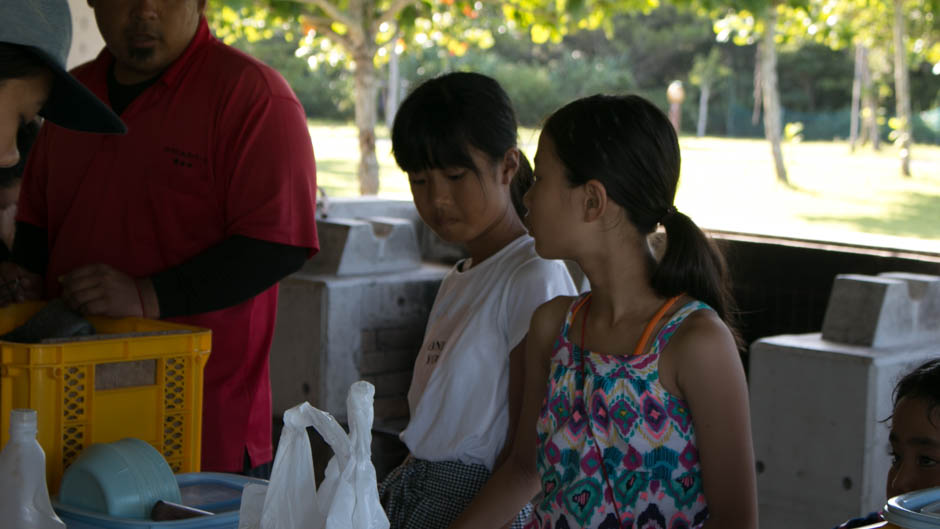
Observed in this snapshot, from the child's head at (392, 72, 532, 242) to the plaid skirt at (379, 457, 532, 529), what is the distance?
44 centimetres

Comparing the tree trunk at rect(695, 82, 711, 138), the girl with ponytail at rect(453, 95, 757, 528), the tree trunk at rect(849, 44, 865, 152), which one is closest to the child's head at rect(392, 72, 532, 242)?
the girl with ponytail at rect(453, 95, 757, 528)

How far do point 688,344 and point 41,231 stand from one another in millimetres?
1462

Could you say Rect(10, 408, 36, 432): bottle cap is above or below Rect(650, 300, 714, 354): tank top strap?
below

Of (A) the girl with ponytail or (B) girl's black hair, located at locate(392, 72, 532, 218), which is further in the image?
(B) girl's black hair, located at locate(392, 72, 532, 218)

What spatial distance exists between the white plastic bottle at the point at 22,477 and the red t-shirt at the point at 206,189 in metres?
0.88

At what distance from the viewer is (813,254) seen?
439cm

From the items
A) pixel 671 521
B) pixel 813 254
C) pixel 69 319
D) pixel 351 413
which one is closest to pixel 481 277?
pixel 671 521

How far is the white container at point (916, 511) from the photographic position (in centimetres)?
99

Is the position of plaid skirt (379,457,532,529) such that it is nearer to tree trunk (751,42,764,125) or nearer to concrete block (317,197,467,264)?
concrete block (317,197,467,264)

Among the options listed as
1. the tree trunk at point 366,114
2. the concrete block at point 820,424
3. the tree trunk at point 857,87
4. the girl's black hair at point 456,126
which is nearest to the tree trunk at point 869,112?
the tree trunk at point 857,87

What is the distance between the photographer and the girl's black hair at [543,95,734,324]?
175 centimetres

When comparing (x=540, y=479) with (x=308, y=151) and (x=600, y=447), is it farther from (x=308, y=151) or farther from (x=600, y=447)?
(x=308, y=151)

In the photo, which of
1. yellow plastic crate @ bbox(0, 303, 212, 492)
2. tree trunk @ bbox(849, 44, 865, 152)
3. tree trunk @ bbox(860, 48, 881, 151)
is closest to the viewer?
yellow plastic crate @ bbox(0, 303, 212, 492)

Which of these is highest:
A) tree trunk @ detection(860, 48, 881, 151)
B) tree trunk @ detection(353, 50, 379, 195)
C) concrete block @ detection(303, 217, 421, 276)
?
tree trunk @ detection(860, 48, 881, 151)
